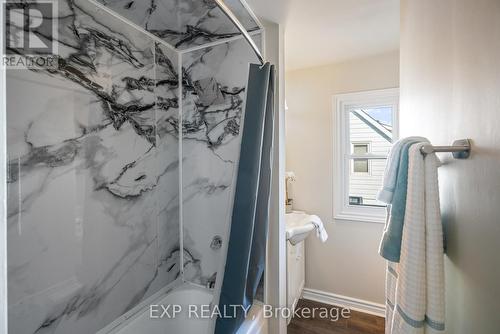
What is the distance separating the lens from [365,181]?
236 centimetres

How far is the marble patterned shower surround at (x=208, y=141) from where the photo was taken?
5.43 ft

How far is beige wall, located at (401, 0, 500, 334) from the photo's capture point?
436mm

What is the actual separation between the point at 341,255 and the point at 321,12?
6.93 ft

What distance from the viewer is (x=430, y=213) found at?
2.00ft

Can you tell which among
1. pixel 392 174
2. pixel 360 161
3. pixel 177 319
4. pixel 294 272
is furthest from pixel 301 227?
pixel 392 174

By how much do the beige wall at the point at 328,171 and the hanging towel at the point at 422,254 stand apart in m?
1.76

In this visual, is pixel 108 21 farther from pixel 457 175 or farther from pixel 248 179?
pixel 457 175

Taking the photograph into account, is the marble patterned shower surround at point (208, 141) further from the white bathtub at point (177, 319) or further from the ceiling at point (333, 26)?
the ceiling at point (333, 26)

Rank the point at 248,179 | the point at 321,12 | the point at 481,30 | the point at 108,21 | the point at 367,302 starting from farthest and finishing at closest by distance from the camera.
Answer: the point at 367,302, the point at 321,12, the point at 108,21, the point at 248,179, the point at 481,30

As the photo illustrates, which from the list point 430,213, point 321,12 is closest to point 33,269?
point 430,213

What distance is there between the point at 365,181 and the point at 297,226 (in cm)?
93

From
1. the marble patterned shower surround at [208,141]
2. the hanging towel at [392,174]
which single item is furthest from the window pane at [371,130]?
the hanging towel at [392,174]

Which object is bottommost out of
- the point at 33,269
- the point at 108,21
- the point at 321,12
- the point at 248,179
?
the point at 33,269

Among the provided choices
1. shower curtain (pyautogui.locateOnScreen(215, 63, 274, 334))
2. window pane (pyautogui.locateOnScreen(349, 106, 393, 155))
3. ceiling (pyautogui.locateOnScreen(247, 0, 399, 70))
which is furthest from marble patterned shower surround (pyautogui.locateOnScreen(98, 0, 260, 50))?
window pane (pyautogui.locateOnScreen(349, 106, 393, 155))
